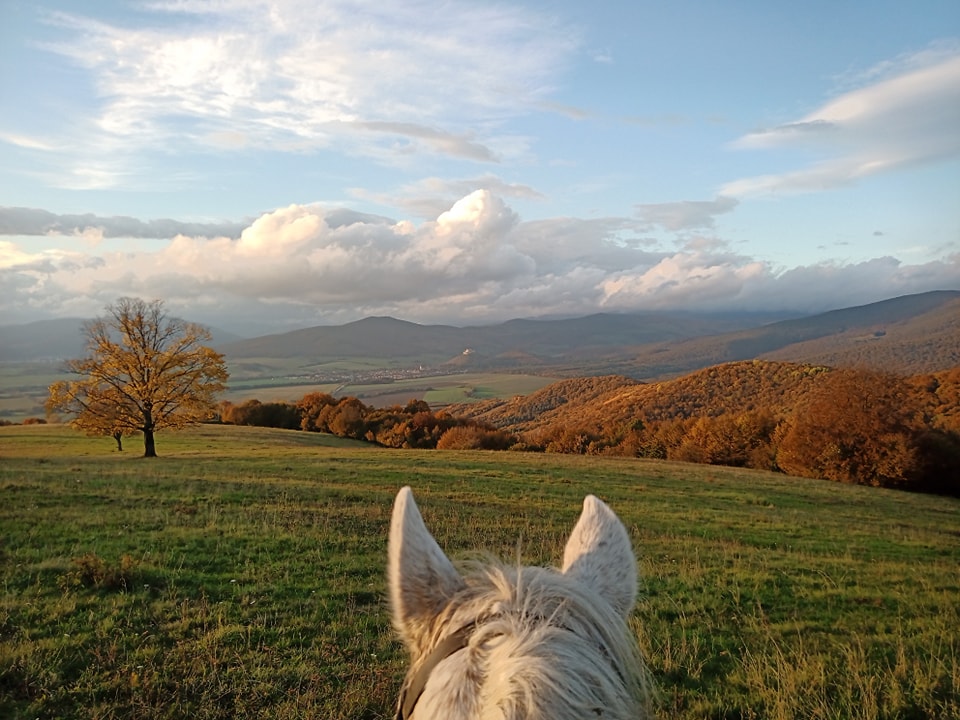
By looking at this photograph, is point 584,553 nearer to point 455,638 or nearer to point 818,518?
point 455,638

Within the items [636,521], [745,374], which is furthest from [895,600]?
[745,374]

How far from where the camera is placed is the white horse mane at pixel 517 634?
123 centimetres

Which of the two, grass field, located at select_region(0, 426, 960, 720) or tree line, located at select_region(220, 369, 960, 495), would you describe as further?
tree line, located at select_region(220, 369, 960, 495)

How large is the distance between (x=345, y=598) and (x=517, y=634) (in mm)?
6949

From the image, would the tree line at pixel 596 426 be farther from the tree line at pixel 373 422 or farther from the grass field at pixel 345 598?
the grass field at pixel 345 598

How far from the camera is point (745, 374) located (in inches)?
3396

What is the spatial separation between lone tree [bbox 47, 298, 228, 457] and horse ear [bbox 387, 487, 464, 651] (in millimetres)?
32925

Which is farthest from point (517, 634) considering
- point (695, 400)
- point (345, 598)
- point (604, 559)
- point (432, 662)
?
point (695, 400)

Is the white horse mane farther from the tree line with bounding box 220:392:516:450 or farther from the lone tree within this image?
the tree line with bounding box 220:392:516:450

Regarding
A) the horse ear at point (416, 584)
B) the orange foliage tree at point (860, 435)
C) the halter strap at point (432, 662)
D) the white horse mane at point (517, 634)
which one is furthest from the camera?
the orange foliage tree at point (860, 435)

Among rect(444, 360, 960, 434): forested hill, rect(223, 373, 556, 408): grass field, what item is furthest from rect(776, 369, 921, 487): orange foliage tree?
rect(223, 373, 556, 408): grass field

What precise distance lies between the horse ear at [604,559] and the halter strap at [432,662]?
0.55 meters

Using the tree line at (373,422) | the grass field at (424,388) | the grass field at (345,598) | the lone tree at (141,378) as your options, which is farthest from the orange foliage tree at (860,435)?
the grass field at (424,388)

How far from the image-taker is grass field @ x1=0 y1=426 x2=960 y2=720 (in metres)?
4.84
